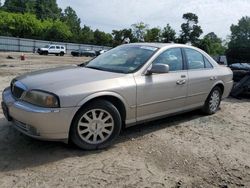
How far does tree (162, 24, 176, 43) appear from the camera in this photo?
2557 inches

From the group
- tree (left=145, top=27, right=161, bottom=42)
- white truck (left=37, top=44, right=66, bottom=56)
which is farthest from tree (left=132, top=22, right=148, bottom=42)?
white truck (left=37, top=44, right=66, bottom=56)

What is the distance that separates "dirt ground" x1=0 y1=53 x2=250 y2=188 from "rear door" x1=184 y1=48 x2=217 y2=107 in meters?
0.72

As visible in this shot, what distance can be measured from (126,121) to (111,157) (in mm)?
772

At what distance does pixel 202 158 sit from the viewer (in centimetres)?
464

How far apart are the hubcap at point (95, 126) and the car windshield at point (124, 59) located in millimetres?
852

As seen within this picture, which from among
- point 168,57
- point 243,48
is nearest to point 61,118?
point 168,57

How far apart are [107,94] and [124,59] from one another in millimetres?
1120

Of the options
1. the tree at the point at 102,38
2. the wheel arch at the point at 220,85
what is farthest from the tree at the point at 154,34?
the wheel arch at the point at 220,85

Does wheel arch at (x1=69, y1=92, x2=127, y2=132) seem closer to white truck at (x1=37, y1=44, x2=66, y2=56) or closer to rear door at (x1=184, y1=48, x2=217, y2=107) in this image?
rear door at (x1=184, y1=48, x2=217, y2=107)

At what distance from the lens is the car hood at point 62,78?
437cm

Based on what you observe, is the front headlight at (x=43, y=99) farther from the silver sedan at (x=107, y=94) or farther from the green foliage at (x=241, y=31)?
the green foliage at (x=241, y=31)

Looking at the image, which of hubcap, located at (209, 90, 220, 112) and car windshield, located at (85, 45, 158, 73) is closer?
car windshield, located at (85, 45, 158, 73)

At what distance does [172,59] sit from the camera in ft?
19.4

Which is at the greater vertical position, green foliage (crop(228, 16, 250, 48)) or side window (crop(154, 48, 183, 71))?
green foliage (crop(228, 16, 250, 48))
